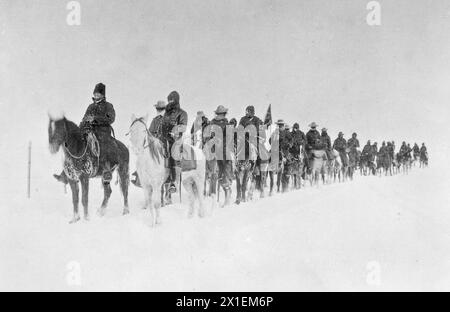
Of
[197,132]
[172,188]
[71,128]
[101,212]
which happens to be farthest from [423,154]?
[71,128]

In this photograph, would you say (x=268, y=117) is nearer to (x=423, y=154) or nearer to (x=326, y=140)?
(x=326, y=140)

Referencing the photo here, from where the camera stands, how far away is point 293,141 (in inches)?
707

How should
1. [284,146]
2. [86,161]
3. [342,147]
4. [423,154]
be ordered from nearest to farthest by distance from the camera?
[86,161]
[284,146]
[342,147]
[423,154]

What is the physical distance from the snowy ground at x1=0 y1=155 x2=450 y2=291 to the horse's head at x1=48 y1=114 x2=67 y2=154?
1603mm

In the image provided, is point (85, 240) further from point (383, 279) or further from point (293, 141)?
point (293, 141)

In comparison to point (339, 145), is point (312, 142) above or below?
below

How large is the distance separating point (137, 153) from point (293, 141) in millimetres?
9887

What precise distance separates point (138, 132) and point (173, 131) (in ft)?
5.14

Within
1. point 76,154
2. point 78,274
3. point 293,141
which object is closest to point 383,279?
point 78,274

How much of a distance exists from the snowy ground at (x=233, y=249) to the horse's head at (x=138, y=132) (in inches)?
69.5

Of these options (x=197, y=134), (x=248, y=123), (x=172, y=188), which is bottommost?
(x=172, y=188)

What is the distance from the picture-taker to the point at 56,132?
914 cm

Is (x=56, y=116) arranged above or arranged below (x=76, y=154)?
above

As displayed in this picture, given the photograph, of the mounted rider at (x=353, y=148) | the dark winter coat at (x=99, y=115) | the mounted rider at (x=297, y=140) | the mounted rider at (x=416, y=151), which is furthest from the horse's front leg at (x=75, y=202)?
the mounted rider at (x=416, y=151)
